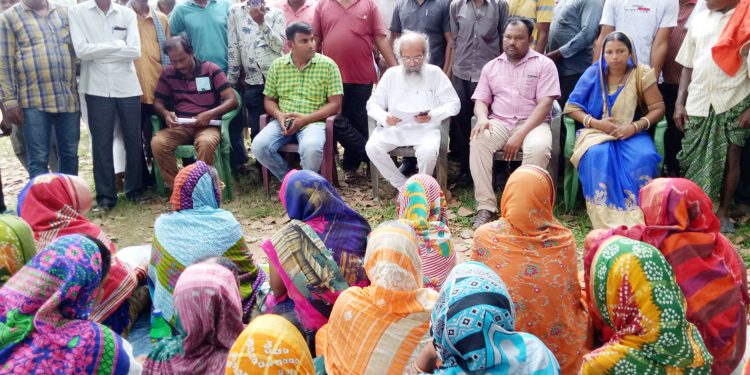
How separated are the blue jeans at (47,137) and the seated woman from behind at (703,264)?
193 inches

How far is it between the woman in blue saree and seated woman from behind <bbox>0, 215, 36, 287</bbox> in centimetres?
397

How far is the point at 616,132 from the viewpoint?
191 inches

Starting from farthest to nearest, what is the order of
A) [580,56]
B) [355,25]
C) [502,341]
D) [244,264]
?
[355,25] → [580,56] → [244,264] → [502,341]

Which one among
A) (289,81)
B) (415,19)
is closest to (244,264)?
(289,81)

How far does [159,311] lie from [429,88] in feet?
11.1

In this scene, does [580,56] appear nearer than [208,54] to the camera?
Yes

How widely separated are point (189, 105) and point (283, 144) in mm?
1050

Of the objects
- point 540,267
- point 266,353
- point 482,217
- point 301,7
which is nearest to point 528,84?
point 482,217

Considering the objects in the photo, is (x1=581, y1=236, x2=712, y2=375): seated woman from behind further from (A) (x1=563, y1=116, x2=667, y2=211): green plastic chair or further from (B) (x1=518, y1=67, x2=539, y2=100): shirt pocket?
(B) (x1=518, y1=67, x2=539, y2=100): shirt pocket

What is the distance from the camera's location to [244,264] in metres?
3.44

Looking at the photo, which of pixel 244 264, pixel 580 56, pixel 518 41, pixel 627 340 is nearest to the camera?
pixel 627 340

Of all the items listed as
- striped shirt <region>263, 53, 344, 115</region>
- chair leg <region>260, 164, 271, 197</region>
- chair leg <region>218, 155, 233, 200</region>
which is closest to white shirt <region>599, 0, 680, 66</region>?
striped shirt <region>263, 53, 344, 115</region>

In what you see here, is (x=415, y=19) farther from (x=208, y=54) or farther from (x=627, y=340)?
(x=627, y=340)

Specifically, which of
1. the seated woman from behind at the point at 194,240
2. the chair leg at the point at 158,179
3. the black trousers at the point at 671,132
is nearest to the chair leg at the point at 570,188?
the black trousers at the point at 671,132
